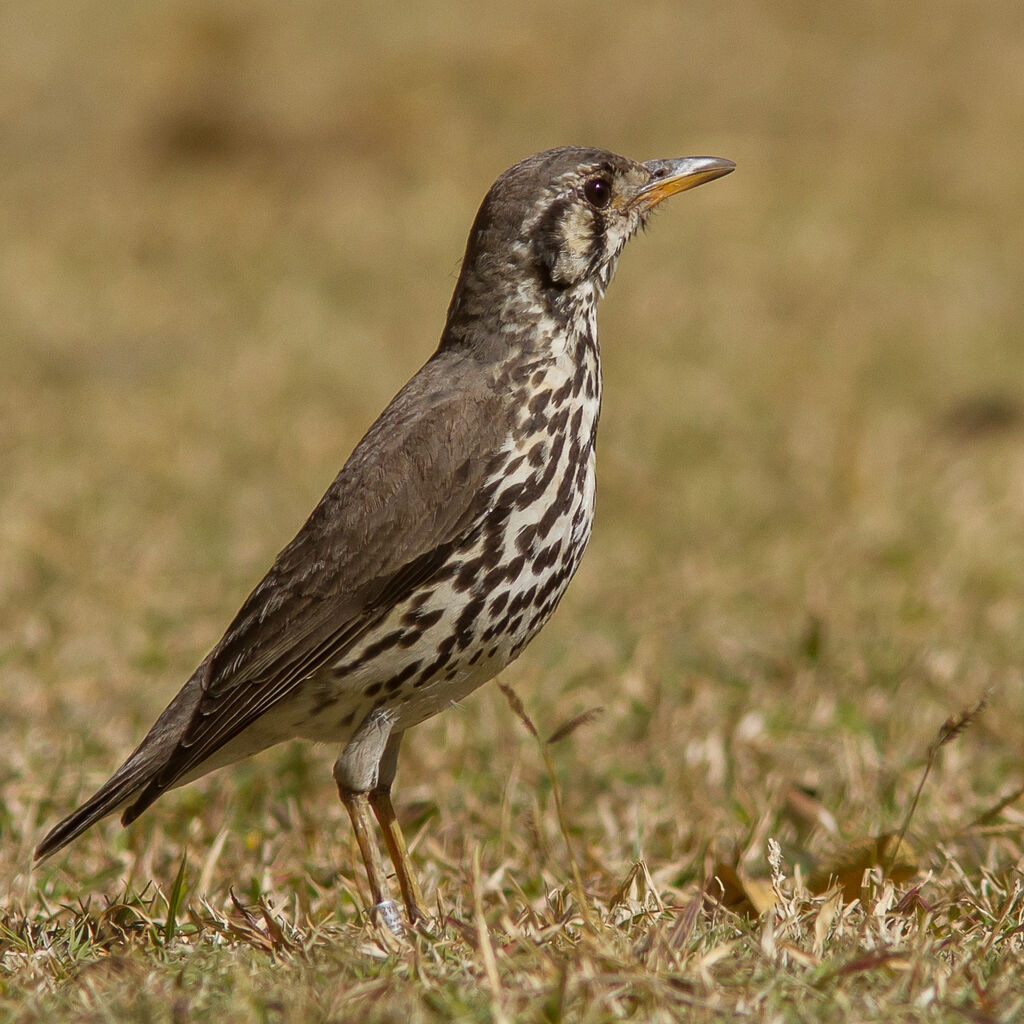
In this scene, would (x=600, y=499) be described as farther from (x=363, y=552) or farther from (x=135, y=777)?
(x=135, y=777)

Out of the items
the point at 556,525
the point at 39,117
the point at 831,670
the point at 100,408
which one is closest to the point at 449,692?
the point at 556,525

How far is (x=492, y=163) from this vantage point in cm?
1423

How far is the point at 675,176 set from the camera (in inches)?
160

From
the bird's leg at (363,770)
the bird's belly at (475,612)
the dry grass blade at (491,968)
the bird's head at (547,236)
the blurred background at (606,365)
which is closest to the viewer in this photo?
the dry grass blade at (491,968)

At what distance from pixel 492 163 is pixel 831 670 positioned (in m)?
9.66

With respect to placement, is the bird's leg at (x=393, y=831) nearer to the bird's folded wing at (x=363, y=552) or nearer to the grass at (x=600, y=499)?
the grass at (x=600, y=499)

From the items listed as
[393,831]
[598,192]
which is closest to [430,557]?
[393,831]

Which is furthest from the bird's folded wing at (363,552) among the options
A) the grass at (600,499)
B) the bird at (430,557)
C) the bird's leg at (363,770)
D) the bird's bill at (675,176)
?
the bird's bill at (675,176)

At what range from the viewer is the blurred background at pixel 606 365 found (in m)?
4.98

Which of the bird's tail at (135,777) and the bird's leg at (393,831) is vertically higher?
the bird's tail at (135,777)

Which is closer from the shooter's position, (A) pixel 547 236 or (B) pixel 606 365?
(A) pixel 547 236

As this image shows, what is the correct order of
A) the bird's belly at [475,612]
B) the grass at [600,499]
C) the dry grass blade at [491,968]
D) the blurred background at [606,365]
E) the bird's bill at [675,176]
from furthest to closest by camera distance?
the blurred background at [606,365]
the bird's bill at [675,176]
the bird's belly at [475,612]
the grass at [600,499]
the dry grass blade at [491,968]

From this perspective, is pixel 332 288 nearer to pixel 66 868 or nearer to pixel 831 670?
pixel 831 670

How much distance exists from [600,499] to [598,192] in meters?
3.74
